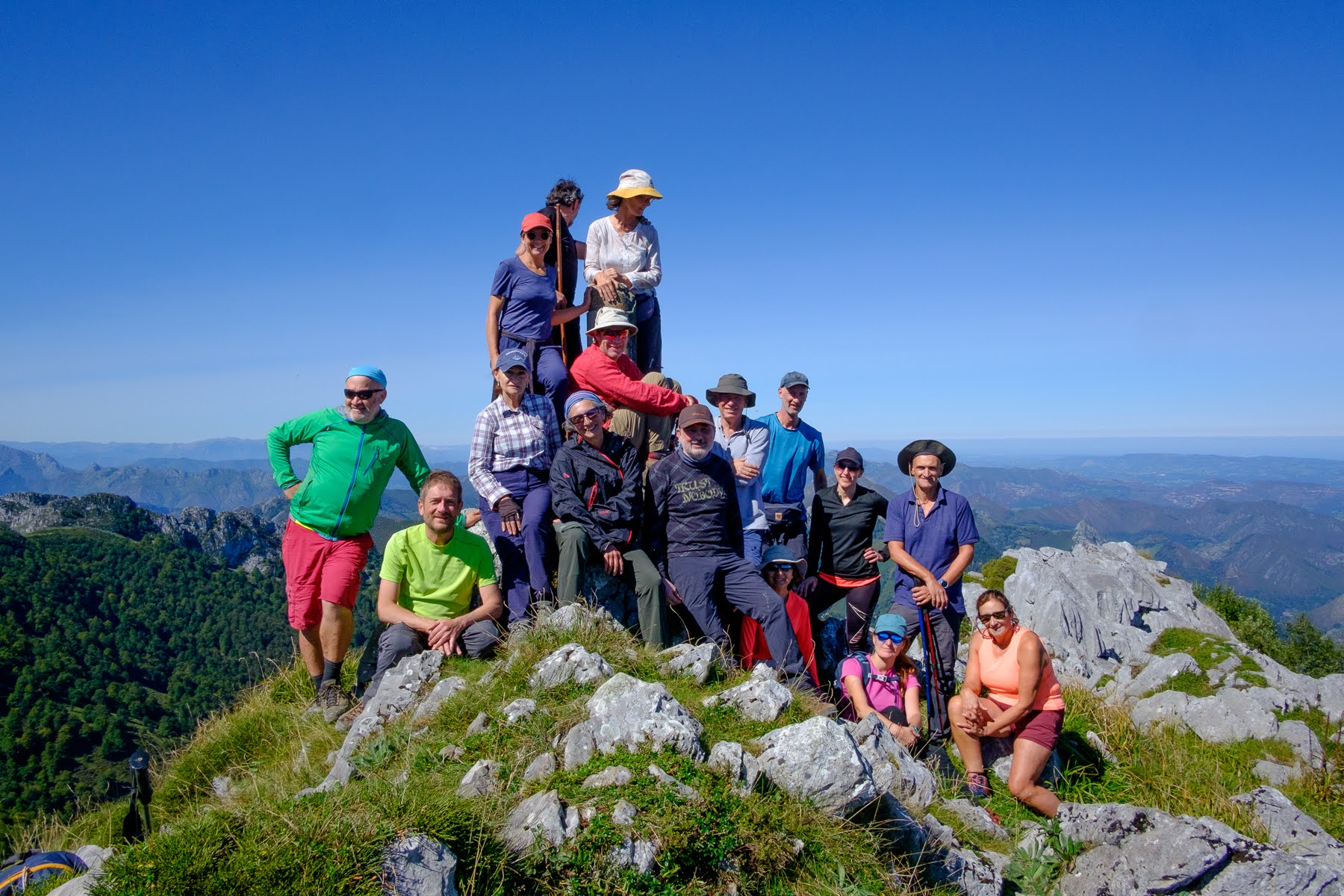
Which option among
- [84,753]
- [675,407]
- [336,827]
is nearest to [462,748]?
[336,827]

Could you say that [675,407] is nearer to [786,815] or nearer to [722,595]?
[722,595]

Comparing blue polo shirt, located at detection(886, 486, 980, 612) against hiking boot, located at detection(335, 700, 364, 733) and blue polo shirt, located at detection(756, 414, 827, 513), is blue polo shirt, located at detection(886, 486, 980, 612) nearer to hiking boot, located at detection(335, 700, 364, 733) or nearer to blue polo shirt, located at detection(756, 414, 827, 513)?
blue polo shirt, located at detection(756, 414, 827, 513)

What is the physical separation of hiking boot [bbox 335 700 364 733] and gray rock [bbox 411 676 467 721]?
144 centimetres

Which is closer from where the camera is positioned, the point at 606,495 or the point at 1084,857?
the point at 1084,857

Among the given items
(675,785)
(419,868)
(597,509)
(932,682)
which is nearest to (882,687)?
(932,682)

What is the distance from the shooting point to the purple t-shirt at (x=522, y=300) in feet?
31.5

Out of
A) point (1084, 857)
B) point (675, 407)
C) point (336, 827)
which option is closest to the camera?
point (336, 827)

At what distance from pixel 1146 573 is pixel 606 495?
2315 centimetres

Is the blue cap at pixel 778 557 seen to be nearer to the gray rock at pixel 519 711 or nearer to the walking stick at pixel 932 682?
the walking stick at pixel 932 682

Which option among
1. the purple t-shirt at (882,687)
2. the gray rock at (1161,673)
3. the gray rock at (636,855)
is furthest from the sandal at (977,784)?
the gray rock at (1161,673)

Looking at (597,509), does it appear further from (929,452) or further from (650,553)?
(929,452)

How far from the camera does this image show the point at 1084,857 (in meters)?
6.29

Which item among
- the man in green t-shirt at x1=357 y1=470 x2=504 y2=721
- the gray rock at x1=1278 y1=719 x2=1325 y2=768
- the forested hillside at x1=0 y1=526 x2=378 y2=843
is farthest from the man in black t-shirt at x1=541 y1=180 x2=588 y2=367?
the forested hillside at x1=0 y1=526 x2=378 y2=843

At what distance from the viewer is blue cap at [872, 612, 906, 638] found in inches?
299
